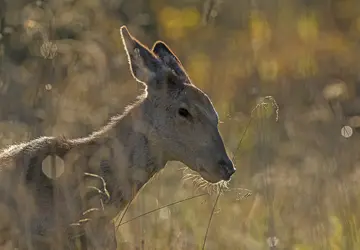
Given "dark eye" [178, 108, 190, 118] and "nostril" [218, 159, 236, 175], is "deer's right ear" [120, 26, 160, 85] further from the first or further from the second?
"nostril" [218, 159, 236, 175]

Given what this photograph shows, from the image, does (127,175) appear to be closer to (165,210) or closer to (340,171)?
(165,210)

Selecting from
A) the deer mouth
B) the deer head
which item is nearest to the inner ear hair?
the deer head

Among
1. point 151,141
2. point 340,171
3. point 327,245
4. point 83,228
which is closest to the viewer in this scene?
point 83,228

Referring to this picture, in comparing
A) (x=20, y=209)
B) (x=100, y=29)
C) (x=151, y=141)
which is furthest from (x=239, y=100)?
(x=20, y=209)

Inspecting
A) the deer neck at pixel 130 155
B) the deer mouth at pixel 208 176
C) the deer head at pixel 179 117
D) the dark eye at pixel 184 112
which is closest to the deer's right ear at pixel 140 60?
the deer head at pixel 179 117

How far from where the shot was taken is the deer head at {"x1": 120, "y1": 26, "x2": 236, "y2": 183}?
286 inches

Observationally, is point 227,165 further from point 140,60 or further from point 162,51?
point 162,51

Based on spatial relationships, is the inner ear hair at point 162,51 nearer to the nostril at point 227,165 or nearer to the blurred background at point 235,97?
the blurred background at point 235,97

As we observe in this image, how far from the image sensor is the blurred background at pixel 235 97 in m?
7.38

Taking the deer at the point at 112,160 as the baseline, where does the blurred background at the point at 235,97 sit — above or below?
below

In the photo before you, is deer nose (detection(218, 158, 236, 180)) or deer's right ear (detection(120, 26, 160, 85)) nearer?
deer nose (detection(218, 158, 236, 180))

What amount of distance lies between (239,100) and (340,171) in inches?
168

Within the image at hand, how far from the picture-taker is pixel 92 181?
688 cm

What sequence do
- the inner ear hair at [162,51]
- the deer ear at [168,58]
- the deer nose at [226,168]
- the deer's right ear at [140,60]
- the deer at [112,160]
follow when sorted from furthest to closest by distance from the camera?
1. the inner ear hair at [162,51]
2. the deer ear at [168,58]
3. the deer's right ear at [140,60]
4. the deer nose at [226,168]
5. the deer at [112,160]
